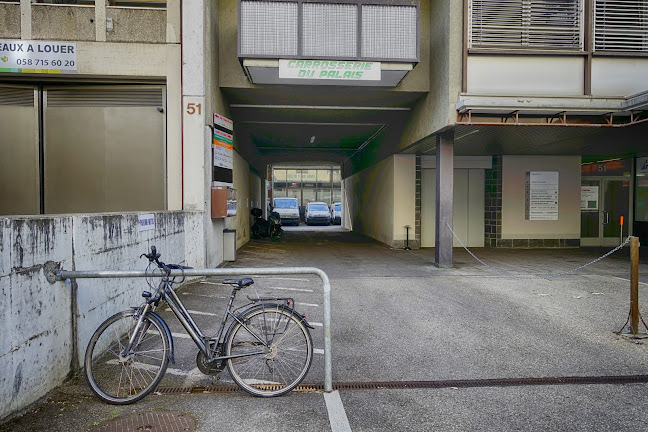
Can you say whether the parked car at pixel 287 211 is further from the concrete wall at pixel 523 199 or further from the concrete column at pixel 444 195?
the concrete column at pixel 444 195

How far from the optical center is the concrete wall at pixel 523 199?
15.0 meters

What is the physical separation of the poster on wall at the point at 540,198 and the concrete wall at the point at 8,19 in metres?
14.9

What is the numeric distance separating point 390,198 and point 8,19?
37.5ft

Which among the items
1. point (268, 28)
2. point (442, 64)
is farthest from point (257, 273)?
point (442, 64)

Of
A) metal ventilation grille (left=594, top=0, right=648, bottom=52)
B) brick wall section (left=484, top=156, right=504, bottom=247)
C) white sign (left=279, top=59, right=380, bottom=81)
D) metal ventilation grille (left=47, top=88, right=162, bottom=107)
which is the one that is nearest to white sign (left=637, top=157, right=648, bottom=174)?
brick wall section (left=484, top=156, right=504, bottom=247)

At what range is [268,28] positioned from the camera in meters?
9.24

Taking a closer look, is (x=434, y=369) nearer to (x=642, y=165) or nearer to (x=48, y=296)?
(x=48, y=296)

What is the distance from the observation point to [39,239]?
359cm

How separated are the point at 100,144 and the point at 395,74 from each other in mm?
6920

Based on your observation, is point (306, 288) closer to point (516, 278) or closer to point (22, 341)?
point (516, 278)

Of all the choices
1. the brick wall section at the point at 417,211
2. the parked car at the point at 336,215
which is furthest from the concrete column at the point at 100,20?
the parked car at the point at 336,215

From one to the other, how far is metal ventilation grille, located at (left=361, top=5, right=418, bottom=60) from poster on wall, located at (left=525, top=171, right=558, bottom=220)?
26.3 feet

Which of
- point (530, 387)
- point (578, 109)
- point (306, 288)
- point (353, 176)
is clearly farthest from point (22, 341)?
point (353, 176)

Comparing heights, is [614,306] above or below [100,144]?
below
